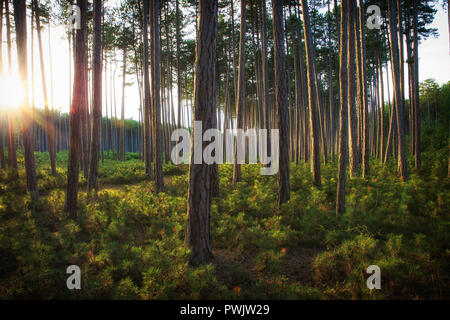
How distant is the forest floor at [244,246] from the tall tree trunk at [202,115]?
0.36 meters

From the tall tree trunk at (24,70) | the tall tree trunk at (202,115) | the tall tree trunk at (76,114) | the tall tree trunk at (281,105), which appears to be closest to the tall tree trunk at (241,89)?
the tall tree trunk at (281,105)

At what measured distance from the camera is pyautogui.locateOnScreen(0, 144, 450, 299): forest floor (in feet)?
11.0

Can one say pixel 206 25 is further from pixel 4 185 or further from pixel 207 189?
pixel 4 185

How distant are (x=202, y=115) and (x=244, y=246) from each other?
3.11 meters

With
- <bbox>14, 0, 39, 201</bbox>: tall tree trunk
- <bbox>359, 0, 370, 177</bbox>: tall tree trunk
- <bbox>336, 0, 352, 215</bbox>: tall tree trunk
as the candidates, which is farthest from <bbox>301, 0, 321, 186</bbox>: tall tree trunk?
<bbox>14, 0, 39, 201</bbox>: tall tree trunk

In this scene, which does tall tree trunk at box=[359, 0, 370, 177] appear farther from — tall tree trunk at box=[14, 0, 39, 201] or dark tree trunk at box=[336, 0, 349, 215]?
tall tree trunk at box=[14, 0, 39, 201]

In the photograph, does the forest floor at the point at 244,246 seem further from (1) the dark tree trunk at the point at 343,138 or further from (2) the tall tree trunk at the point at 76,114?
(2) the tall tree trunk at the point at 76,114

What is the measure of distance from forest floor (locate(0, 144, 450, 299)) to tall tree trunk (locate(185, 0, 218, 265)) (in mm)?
363

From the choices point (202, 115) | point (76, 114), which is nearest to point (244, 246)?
point (202, 115)

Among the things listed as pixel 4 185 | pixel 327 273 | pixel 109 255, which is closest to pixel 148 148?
pixel 4 185

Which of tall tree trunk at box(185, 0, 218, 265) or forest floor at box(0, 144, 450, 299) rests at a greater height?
tall tree trunk at box(185, 0, 218, 265)

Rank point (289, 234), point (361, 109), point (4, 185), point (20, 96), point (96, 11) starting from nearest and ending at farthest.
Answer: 1. point (289, 234)
2. point (96, 11)
3. point (4, 185)
4. point (20, 96)
5. point (361, 109)
